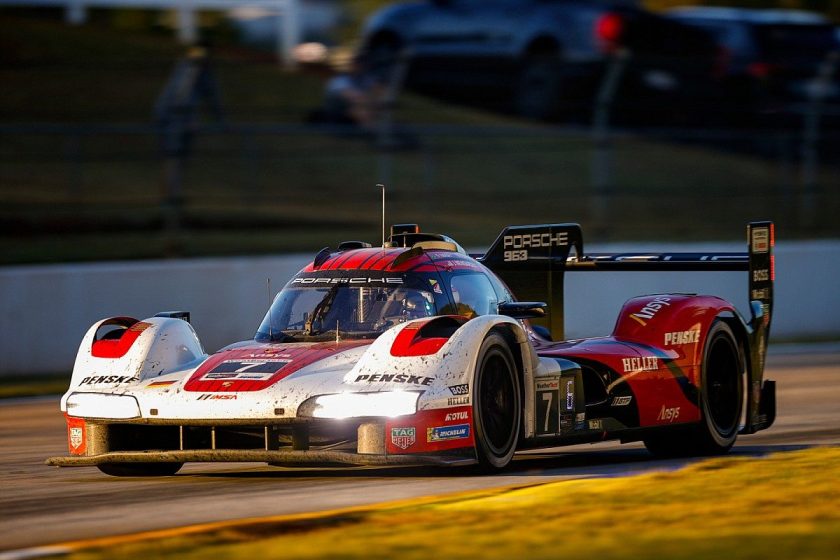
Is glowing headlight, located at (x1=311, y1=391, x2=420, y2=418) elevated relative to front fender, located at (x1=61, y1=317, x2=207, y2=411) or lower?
lower

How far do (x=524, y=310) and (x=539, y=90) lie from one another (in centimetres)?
1431

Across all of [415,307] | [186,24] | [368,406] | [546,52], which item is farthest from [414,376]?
[186,24]

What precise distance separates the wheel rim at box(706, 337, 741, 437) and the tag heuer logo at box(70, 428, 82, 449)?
3.86 meters

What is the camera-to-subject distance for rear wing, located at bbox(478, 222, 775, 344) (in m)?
11.0

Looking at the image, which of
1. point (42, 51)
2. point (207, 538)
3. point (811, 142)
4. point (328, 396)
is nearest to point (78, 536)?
point (207, 538)

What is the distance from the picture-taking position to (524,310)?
9141mm

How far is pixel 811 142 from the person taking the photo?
21.8 metres

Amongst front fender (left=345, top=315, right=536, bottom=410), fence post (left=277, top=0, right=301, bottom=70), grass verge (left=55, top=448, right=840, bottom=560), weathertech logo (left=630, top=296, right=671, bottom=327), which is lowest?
grass verge (left=55, top=448, right=840, bottom=560)

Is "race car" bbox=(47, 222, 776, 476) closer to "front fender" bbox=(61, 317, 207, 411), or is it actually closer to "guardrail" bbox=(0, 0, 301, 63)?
"front fender" bbox=(61, 317, 207, 411)

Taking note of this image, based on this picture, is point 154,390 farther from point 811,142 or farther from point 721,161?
point 721,161

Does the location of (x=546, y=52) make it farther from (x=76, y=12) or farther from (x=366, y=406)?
(x=366, y=406)

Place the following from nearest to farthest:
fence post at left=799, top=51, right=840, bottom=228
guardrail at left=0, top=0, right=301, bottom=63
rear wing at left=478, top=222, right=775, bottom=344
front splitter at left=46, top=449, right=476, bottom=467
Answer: front splitter at left=46, top=449, right=476, bottom=467
rear wing at left=478, top=222, right=775, bottom=344
fence post at left=799, top=51, right=840, bottom=228
guardrail at left=0, top=0, right=301, bottom=63

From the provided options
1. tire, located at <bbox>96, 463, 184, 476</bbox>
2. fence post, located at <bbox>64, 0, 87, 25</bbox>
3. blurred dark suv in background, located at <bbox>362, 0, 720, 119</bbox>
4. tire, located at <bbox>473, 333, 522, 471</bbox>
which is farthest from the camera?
fence post, located at <bbox>64, 0, 87, 25</bbox>

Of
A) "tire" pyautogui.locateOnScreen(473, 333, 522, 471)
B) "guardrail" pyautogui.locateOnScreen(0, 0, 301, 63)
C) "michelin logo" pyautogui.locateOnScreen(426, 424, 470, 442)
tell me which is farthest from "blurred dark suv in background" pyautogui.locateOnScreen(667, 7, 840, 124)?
"michelin logo" pyautogui.locateOnScreen(426, 424, 470, 442)
